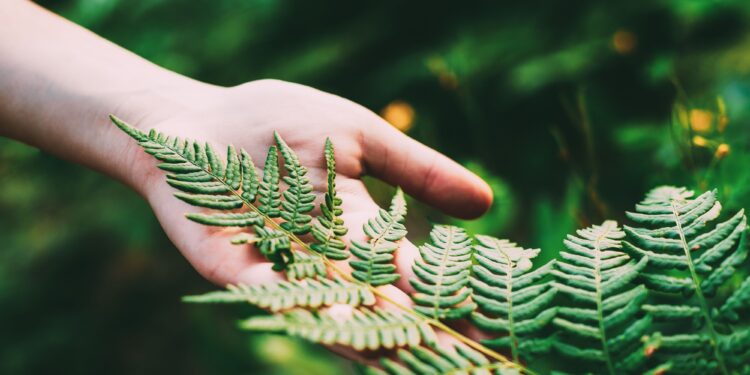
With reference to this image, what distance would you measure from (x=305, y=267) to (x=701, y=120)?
3.84 feet

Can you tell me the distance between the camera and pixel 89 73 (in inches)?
52.5

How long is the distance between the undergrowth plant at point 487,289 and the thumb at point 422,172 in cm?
37

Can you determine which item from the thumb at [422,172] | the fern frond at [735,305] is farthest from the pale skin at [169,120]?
the fern frond at [735,305]

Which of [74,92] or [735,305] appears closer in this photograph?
[735,305]

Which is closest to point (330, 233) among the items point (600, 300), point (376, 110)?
point (600, 300)

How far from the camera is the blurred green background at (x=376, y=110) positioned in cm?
184

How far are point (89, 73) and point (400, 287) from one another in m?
0.99

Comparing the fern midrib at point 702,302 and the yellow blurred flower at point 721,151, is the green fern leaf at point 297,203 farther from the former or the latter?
the yellow blurred flower at point 721,151

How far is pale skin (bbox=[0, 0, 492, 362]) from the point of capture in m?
1.18

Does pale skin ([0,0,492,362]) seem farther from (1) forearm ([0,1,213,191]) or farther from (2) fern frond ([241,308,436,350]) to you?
(2) fern frond ([241,308,436,350])

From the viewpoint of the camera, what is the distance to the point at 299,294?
68 centimetres

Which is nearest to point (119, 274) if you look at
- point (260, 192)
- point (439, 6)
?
point (439, 6)

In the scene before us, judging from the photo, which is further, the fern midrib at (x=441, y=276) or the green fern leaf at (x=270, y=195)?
the green fern leaf at (x=270, y=195)

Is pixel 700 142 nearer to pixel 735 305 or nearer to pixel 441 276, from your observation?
pixel 735 305
